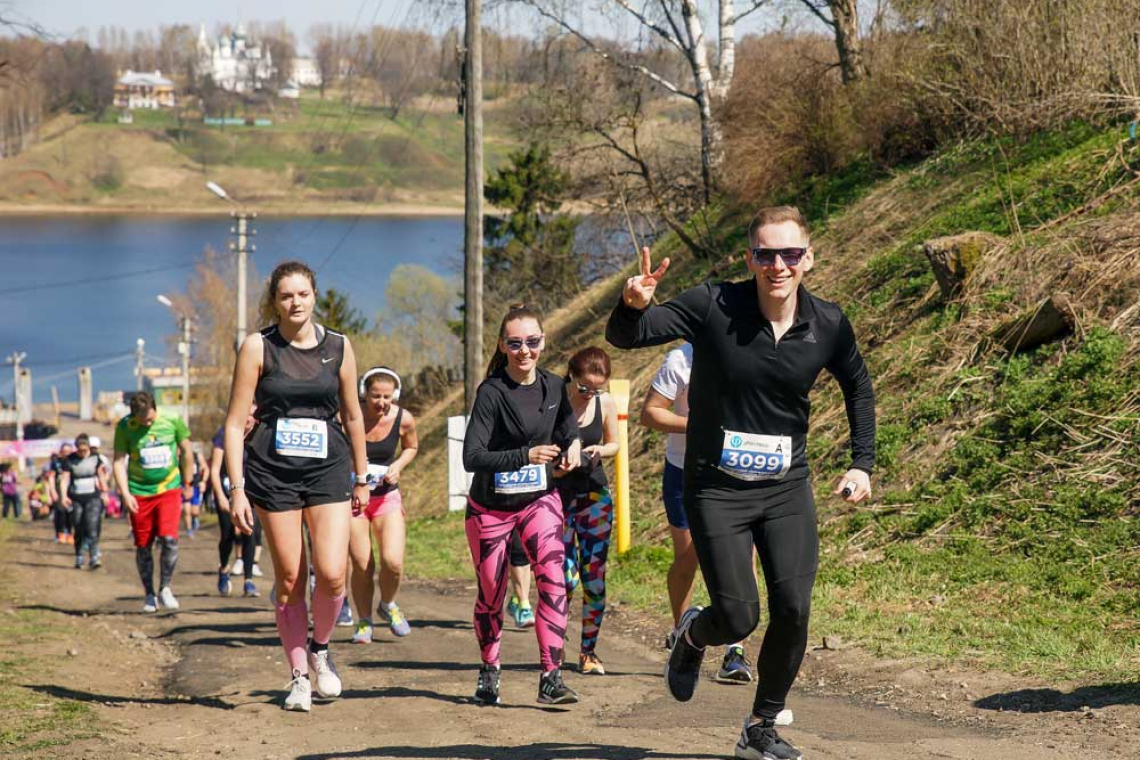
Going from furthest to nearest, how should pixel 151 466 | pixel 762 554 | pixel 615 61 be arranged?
pixel 615 61 → pixel 151 466 → pixel 762 554

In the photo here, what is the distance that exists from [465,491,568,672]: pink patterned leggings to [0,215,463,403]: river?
274ft

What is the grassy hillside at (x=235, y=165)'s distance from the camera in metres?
150

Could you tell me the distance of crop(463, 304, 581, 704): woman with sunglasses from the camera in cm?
682

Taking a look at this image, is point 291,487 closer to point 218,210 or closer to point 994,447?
point 994,447

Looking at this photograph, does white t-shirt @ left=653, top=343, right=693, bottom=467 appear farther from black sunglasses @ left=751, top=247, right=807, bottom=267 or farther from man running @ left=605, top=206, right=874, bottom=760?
black sunglasses @ left=751, top=247, right=807, bottom=267

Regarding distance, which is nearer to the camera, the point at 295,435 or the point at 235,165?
the point at 295,435

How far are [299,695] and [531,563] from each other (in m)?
1.35

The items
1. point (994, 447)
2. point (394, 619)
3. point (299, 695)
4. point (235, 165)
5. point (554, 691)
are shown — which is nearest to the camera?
point (554, 691)

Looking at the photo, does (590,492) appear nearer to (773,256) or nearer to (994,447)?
(773,256)

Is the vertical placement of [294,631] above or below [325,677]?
above

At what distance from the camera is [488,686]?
23.0 ft

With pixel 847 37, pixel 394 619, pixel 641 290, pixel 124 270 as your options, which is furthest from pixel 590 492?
pixel 124 270

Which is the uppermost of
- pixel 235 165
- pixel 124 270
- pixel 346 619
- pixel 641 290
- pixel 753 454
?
pixel 235 165

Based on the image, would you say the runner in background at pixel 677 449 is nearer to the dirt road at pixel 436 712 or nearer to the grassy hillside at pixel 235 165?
the dirt road at pixel 436 712
